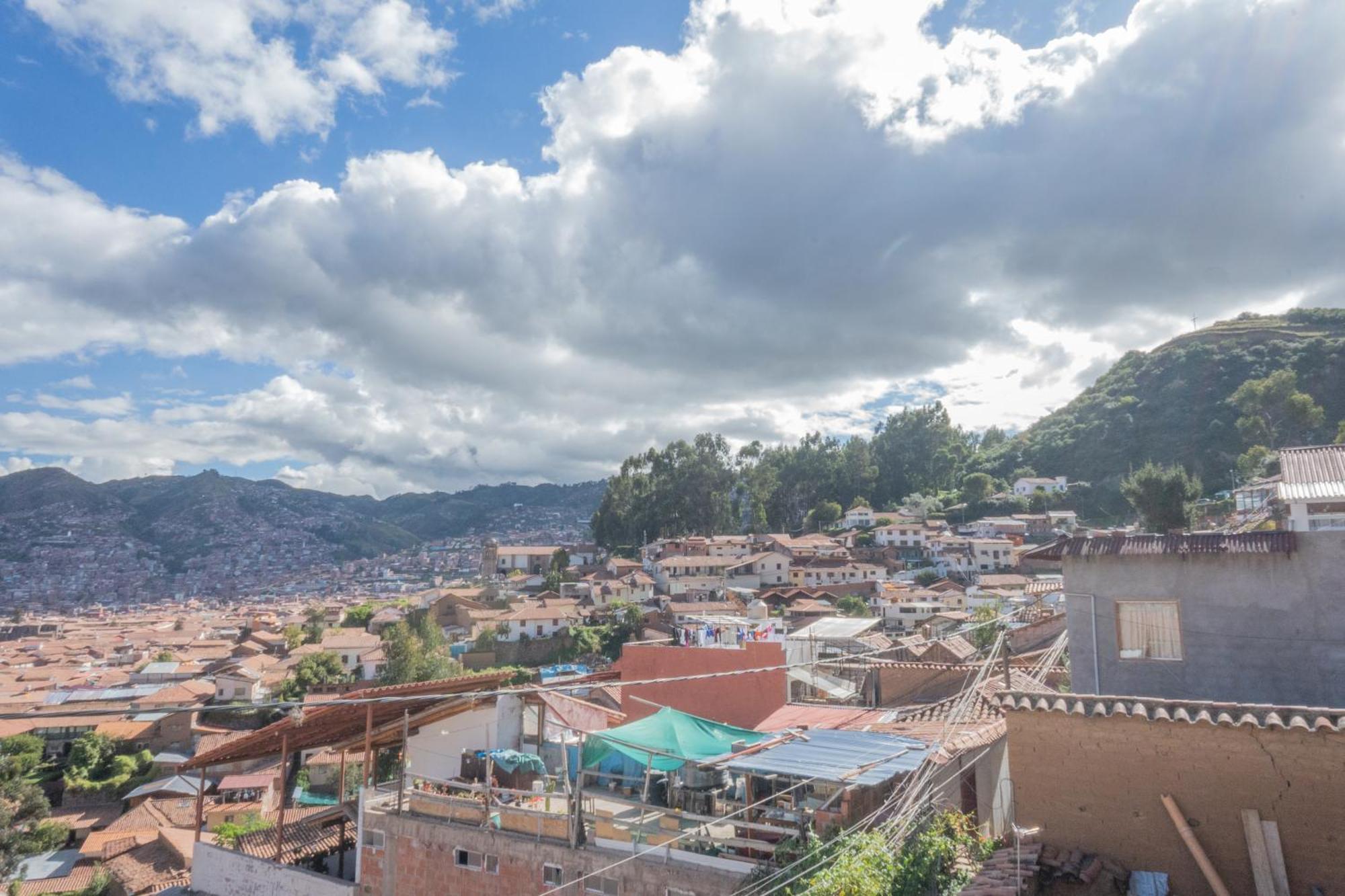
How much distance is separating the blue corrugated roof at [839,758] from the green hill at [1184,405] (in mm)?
73992

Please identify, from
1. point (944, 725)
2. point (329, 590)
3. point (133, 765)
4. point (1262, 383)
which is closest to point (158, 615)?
point (329, 590)

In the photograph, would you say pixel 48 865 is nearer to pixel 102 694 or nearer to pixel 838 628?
pixel 102 694

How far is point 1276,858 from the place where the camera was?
577cm

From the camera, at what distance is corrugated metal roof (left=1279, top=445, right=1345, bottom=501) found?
9.03 m

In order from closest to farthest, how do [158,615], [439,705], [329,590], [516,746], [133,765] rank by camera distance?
[439,705], [516,746], [133,765], [158,615], [329,590]

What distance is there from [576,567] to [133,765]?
39281mm

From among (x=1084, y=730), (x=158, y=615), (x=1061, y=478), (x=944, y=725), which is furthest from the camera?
(x=158, y=615)

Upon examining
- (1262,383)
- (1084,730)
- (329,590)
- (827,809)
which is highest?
(1262,383)

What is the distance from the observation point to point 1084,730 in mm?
6695

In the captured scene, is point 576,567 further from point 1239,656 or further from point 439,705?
point 1239,656

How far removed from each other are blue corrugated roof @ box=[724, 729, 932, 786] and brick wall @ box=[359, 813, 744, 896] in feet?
4.56

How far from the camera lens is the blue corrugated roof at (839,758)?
8367 mm

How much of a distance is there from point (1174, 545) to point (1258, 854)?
4.11 meters

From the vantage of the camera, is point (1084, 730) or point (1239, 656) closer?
point (1084, 730)
